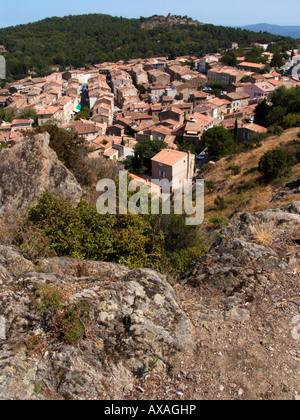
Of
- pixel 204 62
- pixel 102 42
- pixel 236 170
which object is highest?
pixel 102 42

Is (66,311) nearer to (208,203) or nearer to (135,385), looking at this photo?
(135,385)

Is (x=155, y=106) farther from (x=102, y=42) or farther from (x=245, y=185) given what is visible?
(x=102, y=42)

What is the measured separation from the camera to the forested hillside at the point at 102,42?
10775 centimetres

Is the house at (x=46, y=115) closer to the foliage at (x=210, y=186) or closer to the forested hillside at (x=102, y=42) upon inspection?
the foliage at (x=210, y=186)

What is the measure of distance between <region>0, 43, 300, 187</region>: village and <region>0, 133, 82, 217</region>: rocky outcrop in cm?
1242

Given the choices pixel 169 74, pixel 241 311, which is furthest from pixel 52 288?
pixel 169 74

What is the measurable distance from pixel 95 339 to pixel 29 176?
26.9 ft

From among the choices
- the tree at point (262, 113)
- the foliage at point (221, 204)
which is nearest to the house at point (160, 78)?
the tree at point (262, 113)

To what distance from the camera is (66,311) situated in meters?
4.15

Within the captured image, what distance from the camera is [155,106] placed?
55094mm

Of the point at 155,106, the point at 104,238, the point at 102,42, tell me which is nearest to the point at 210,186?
the point at 104,238

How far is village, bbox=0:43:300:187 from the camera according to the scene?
37.3m

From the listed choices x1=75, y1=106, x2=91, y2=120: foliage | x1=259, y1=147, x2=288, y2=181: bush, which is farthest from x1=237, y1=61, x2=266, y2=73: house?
x1=259, y1=147, x2=288, y2=181: bush

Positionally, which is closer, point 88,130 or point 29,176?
point 29,176
